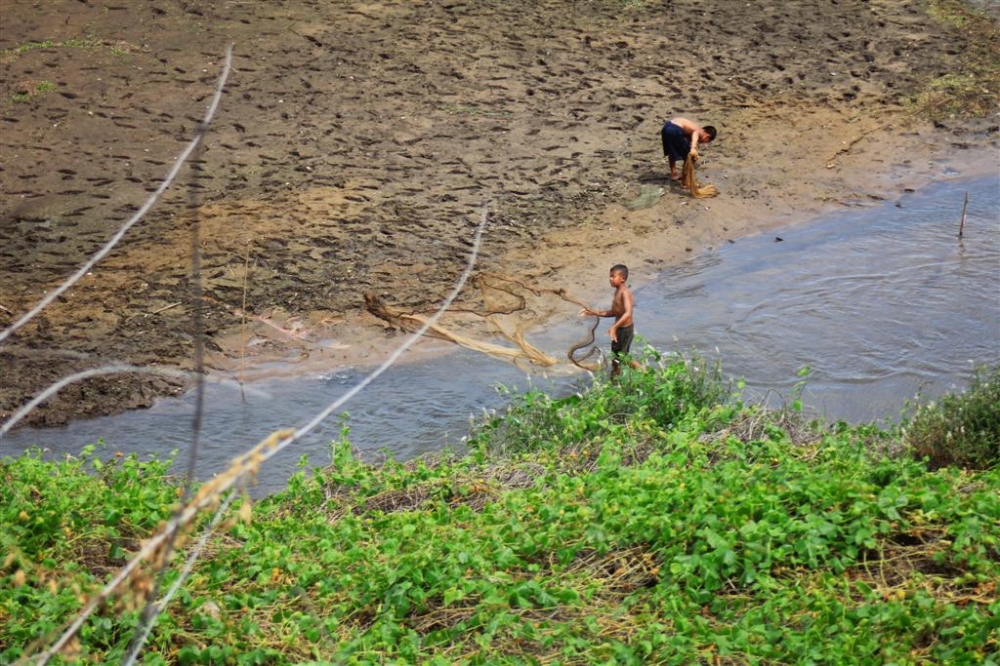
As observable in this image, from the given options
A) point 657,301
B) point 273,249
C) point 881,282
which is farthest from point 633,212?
point 273,249

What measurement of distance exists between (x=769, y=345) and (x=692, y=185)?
2.54 metres

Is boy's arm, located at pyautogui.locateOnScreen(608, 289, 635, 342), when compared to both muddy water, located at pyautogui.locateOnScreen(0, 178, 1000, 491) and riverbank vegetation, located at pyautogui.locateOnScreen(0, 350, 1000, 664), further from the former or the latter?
riverbank vegetation, located at pyautogui.locateOnScreen(0, 350, 1000, 664)

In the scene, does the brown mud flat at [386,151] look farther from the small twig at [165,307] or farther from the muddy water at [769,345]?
the muddy water at [769,345]

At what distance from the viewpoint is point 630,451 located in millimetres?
7203

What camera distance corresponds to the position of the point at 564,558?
5984 mm

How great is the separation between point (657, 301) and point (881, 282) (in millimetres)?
2086

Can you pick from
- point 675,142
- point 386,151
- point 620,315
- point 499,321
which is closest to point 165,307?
point 499,321

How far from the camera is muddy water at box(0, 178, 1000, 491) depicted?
8.75 meters

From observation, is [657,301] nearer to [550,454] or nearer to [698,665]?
[550,454]

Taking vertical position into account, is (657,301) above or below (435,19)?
below

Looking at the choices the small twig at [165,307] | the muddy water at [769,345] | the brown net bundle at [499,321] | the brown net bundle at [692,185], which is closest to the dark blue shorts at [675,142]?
the brown net bundle at [692,185]

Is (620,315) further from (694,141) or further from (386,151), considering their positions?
(386,151)

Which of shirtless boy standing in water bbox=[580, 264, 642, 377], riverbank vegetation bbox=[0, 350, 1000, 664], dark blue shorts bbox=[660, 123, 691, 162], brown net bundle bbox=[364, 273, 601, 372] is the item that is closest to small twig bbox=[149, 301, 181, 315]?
brown net bundle bbox=[364, 273, 601, 372]

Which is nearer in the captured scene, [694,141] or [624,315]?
[624,315]
